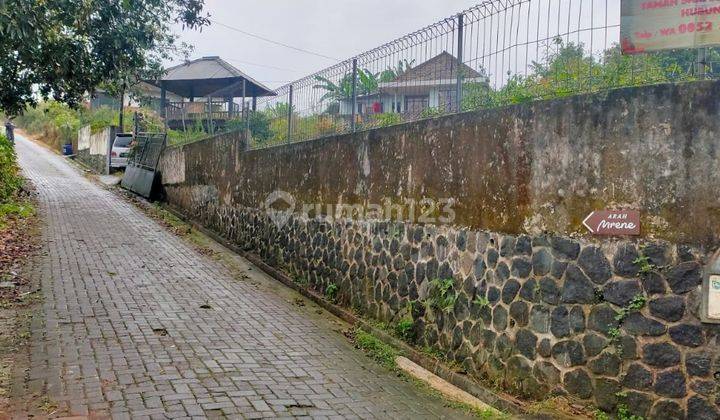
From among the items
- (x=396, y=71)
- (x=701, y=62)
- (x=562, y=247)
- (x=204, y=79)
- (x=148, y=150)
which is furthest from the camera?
(x=204, y=79)

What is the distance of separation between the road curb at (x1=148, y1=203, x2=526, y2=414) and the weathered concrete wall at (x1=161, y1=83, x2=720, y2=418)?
16 cm

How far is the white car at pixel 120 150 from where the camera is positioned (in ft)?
95.4

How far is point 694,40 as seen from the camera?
4664 millimetres

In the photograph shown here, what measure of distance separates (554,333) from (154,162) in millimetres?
18421

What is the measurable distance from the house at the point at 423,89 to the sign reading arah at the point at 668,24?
1.64 metres

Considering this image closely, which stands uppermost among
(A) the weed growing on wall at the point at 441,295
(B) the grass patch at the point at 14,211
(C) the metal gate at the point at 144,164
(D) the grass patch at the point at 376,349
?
(C) the metal gate at the point at 144,164

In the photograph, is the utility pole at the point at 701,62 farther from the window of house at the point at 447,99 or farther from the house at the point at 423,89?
the window of house at the point at 447,99

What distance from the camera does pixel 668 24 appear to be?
15.7 feet

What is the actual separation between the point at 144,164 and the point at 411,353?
59.0ft

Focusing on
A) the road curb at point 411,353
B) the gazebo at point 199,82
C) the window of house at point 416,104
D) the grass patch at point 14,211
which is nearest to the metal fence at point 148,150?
the gazebo at point 199,82

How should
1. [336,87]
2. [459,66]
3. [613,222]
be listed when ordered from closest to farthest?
[613,222]
[459,66]
[336,87]

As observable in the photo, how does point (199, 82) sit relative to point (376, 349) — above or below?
above

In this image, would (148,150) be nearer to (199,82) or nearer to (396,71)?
(199,82)

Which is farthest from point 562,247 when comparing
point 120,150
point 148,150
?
point 120,150
